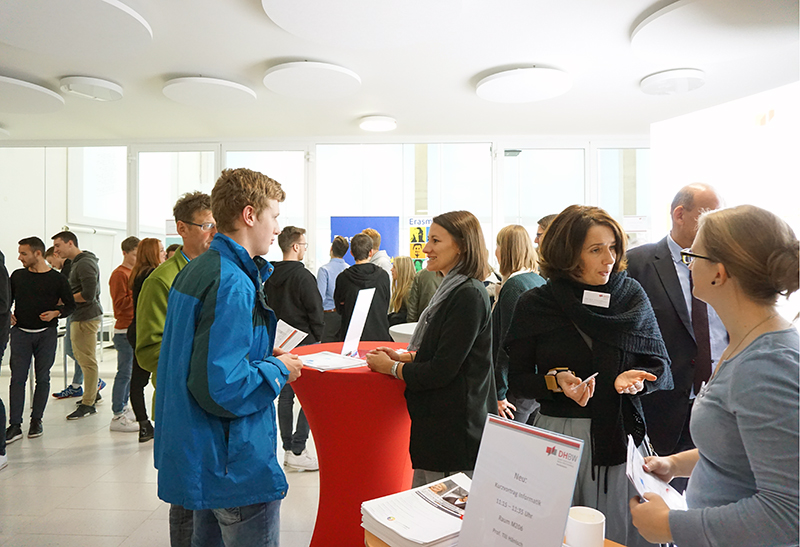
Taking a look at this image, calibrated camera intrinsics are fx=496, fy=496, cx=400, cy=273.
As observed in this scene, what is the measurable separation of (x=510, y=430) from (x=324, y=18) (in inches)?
118

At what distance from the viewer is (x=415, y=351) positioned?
80.2 inches

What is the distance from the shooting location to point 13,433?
421 centimetres

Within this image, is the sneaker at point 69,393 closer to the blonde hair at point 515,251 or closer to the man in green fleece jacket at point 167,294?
the man in green fleece jacket at point 167,294

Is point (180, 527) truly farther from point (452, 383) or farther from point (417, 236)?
point (417, 236)

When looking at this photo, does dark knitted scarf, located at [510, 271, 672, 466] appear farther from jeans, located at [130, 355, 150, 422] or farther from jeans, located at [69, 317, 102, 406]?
jeans, located at [69, 317, 102, 406]

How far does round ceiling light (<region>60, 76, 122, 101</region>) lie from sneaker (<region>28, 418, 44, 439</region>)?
10.2 ft

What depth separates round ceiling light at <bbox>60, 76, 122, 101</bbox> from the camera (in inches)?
186

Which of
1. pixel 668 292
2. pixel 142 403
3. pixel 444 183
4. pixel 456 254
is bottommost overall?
pixel 142 403

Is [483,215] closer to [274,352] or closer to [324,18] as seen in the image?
[324,18]

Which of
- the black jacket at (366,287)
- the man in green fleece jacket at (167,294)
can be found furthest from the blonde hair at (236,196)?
the black jacket at (366,287)

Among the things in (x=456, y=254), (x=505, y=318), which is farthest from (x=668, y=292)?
(x=456, y=254)

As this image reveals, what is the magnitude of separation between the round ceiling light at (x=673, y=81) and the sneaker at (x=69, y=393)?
6863 mm

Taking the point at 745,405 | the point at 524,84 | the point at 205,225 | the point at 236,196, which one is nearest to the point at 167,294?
the point at 205,225

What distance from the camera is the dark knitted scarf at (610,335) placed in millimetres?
1587
